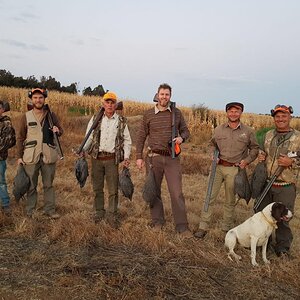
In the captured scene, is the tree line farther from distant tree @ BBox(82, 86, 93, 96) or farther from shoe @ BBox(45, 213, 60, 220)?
shoe @ BBox(45, 213, 60, 220)

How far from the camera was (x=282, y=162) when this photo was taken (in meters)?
5.18

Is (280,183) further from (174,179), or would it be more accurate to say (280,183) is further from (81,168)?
(81,168)

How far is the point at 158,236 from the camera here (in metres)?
5.52

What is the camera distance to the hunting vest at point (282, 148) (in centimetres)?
524

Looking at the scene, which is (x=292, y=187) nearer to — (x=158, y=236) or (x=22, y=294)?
(x=158, y=236)

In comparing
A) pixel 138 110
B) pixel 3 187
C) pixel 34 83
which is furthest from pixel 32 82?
pixel 3 187

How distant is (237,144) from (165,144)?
110 cm

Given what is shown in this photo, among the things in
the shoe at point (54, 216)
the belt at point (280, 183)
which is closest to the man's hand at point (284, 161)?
the belt at point (280, 183)

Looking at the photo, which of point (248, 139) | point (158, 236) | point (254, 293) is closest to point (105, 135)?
point (158, 236)

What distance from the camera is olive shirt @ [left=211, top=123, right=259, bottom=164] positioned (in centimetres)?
584

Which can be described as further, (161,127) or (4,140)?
(4,140)

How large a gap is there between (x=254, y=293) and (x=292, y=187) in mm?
1783

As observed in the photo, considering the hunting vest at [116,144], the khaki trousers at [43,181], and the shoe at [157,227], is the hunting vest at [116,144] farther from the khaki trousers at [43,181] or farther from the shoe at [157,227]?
the shoe at [157,227]

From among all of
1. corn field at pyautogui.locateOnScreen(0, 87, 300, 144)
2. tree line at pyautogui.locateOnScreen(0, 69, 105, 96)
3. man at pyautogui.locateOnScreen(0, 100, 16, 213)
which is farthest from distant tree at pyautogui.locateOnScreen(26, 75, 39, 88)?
man at pyautogui.locateOnScreen(0, 100, 16, 213)
